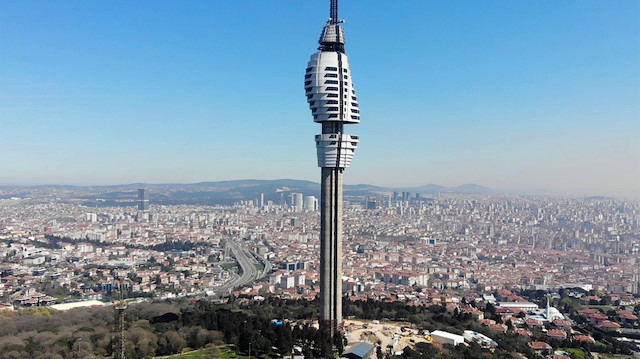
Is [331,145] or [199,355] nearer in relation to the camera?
[199,355]

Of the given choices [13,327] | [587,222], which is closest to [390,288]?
[13,327]

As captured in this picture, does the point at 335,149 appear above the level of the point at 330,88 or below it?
below

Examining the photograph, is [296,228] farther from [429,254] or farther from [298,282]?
[298,282]

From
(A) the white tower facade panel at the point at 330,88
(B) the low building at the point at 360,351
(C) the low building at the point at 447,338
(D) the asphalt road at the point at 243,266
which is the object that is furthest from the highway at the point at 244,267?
(A) the white tower facade panel at the point at 330,88

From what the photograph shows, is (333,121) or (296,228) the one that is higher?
(333,121)

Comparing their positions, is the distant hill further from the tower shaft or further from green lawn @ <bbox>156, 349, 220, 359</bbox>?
the tower shaft

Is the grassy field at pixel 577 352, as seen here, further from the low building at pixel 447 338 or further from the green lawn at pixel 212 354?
the green lawn at pixel 212 354

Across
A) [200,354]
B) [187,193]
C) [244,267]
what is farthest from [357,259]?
[187,193]

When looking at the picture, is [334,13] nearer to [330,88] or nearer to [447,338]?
[330,88]
